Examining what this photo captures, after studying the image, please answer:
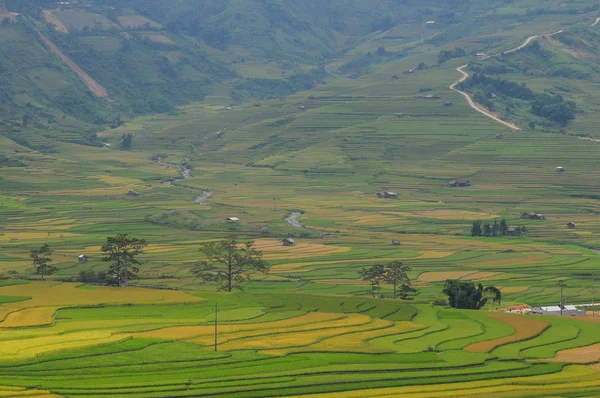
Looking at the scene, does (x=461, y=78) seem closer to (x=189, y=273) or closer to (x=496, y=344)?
(x=189, y=273)

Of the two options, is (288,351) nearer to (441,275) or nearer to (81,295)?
(81,295)

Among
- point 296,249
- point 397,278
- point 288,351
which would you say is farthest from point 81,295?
Result: point 296,249

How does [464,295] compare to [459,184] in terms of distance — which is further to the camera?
[459,184]

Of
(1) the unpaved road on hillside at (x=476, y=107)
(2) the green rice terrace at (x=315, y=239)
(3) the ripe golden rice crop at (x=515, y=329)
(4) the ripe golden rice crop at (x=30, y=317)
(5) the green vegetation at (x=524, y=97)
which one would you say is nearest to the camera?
(2) the green rice terrace at (x=315, y=239)

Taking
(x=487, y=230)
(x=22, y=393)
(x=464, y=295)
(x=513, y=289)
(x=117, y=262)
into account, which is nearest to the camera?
(x=22, y=393)

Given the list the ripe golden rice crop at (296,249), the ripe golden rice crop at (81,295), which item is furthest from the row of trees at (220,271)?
the ripe golden rice crop at (296,249)

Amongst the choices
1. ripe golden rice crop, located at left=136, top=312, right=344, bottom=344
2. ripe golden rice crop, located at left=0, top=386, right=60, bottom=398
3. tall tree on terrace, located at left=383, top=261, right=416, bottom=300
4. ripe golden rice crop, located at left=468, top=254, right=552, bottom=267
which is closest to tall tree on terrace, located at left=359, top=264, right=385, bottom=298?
tall tree on terrace, located at left=383, top=261, right=416, bottom=300

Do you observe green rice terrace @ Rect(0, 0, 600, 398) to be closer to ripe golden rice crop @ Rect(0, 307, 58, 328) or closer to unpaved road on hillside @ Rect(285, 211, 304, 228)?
ripe golden rice crop @ Rect(0, 307, 58, 328)

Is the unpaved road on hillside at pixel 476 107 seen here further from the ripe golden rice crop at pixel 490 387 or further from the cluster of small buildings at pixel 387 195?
the ripe golden rice crop at pixel 490 387
